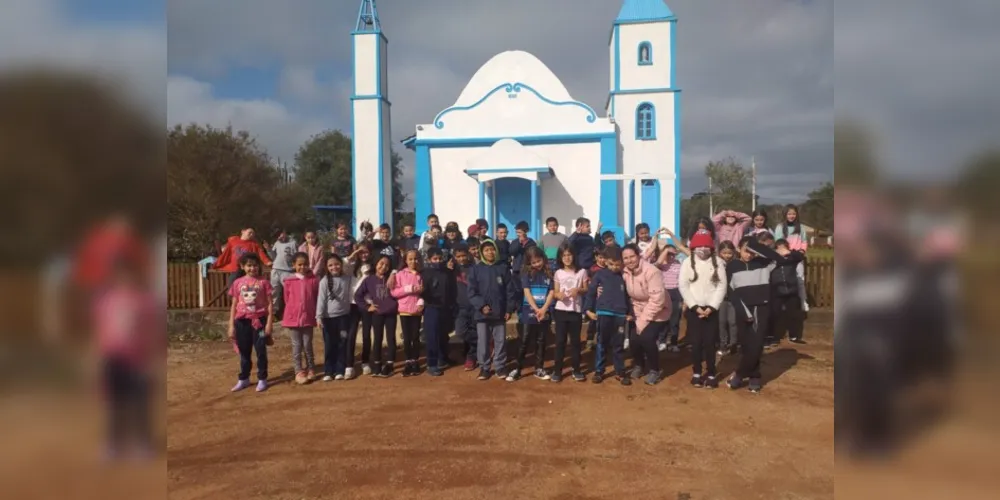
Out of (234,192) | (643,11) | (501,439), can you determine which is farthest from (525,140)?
(234,192)

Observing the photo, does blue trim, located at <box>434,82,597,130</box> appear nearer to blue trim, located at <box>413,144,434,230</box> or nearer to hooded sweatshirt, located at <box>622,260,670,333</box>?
blue trim, located at <box>413,144,434,230</box>

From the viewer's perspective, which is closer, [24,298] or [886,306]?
[24,298]

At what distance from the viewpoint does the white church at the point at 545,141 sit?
13992mm

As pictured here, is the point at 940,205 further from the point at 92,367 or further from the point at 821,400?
the point at 821,400

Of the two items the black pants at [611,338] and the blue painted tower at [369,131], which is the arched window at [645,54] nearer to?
the blue painted tower at [369,131]

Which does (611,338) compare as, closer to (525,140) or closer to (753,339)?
(753,339)

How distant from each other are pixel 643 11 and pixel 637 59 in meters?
1.35

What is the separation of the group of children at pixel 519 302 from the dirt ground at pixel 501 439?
0.35m

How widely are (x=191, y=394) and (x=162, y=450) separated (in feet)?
18.9

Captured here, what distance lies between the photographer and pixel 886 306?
1.04 meters

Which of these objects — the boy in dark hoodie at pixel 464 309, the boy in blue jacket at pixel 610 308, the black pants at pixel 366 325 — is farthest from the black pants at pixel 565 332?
the black pants at pixel 366 325

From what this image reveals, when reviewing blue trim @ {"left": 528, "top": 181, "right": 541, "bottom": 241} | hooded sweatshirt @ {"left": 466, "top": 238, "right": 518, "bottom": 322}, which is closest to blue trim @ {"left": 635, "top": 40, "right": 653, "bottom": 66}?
blue trim @ {"left": 528, "top": 181, "right": 541, "bottom": 241}

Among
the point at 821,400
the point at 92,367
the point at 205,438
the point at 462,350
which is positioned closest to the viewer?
the point at 92,367

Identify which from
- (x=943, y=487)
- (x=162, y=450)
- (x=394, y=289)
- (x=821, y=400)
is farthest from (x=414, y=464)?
(x=821, y=400)
